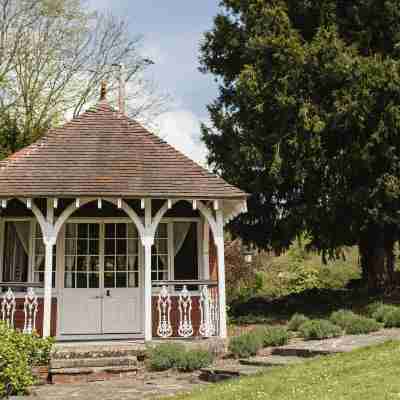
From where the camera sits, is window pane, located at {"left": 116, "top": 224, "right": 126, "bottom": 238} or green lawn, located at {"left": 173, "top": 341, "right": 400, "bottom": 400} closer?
green lawn, located at {"left": 173, "top": 341, "right": 400, "bottom": 400}

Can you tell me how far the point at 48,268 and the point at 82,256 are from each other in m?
1.41

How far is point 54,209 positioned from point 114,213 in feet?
4.20

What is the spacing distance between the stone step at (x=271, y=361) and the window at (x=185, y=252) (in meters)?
3.14

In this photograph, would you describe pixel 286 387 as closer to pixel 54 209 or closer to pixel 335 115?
pixel 54 209

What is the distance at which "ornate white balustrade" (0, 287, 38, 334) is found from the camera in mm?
11781

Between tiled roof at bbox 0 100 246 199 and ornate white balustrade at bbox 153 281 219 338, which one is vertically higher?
tiled roof at bbox 0 100 246 199

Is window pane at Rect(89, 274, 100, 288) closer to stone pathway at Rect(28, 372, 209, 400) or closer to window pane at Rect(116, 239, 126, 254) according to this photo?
window pane at Rect(116, 239, 126, 254)

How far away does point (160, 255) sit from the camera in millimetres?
13523

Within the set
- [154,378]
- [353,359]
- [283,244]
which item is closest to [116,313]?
[154,378]

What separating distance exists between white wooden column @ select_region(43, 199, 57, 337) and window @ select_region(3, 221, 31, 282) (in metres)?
1.37

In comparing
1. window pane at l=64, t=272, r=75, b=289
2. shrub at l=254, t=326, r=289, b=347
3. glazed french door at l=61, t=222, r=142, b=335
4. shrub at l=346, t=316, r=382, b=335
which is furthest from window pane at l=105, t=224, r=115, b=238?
shrub at l=346, t=316, r=382, b=335

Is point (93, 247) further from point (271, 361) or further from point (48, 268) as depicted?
point (271, 361)

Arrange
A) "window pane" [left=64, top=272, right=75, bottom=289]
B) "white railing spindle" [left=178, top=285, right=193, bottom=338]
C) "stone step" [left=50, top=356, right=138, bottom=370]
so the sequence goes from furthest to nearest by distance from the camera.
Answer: "window pane" [left=64, top=272, right=75, bottom=289] → "white railing spindle" [left=178, top=285, right=193, bottom=338] → "stone step" [left=50, top=356, right=138, bottom=370]

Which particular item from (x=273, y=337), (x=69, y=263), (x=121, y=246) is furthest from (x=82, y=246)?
(x=273, y=337)
